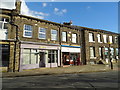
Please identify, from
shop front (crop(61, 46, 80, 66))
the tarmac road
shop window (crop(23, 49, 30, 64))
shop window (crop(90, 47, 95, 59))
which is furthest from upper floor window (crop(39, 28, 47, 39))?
shop window (crop(90, 47, 95, 59))

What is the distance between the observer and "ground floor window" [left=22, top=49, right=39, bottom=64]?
14.1 m

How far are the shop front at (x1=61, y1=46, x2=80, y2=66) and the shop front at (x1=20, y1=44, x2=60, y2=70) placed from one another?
1466 millimetres

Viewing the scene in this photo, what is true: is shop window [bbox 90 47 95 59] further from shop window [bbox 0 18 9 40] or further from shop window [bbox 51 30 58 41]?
shop window [bbox 0 18 9 40]

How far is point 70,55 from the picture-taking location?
19.0 m

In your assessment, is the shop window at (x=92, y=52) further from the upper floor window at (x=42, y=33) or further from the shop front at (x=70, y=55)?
the upper floor window at (x=42, y=33)

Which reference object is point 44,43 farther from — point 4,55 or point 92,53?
point 92,53

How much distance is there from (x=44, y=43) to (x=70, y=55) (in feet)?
18.9

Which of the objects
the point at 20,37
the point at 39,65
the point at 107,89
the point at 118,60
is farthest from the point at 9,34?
the point at 118,60

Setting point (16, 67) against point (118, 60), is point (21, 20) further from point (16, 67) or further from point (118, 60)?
point (118, 60)

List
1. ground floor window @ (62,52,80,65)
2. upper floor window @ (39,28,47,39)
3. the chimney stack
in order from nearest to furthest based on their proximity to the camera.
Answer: the chimney stack < upper floor window @ (39,28,47,39) < ground floor window @ (62,52,80,65)

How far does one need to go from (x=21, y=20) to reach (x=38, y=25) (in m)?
2.57

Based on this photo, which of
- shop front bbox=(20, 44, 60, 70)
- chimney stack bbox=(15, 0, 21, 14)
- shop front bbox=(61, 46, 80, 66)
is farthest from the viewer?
shop front bbox=(61, 46, 80, 66)

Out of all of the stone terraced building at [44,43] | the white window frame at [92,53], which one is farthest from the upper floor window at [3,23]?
the white window frame at [92,53]

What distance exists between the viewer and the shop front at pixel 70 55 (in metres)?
18.0
